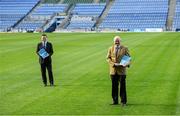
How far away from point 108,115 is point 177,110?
196cm

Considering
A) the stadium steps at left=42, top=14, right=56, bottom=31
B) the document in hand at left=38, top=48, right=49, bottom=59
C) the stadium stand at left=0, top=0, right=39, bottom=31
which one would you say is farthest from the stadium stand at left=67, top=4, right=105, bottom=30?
the document in hand at left=38, top=48, right=49, bottom=59

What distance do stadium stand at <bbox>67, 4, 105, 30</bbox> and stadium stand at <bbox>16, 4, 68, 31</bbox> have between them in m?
3.54

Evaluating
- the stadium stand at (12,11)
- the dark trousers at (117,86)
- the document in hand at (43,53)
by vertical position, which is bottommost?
the stadium stand at (12,11)

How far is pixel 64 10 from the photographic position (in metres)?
115

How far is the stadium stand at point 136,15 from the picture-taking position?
349 ft

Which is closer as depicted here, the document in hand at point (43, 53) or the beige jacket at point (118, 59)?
the beige jacket at point (118, 59)

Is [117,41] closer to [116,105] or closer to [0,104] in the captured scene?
[116,105]

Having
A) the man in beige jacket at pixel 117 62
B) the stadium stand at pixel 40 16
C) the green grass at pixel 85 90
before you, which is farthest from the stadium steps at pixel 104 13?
the man in beige jacket at pixel 117 62

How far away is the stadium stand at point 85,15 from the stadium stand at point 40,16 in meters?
3.54

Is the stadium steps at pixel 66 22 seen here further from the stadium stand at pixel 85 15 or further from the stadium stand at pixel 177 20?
the stadium stand at pixel 177 20

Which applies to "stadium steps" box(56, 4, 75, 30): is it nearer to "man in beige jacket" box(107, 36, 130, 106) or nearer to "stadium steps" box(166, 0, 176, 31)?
"stadium steps" box(166, 0, 176, 31)

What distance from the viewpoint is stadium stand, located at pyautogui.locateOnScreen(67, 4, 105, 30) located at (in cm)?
10844

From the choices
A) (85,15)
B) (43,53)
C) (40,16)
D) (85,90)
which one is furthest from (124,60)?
(40,16)

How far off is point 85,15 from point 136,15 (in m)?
10.7
